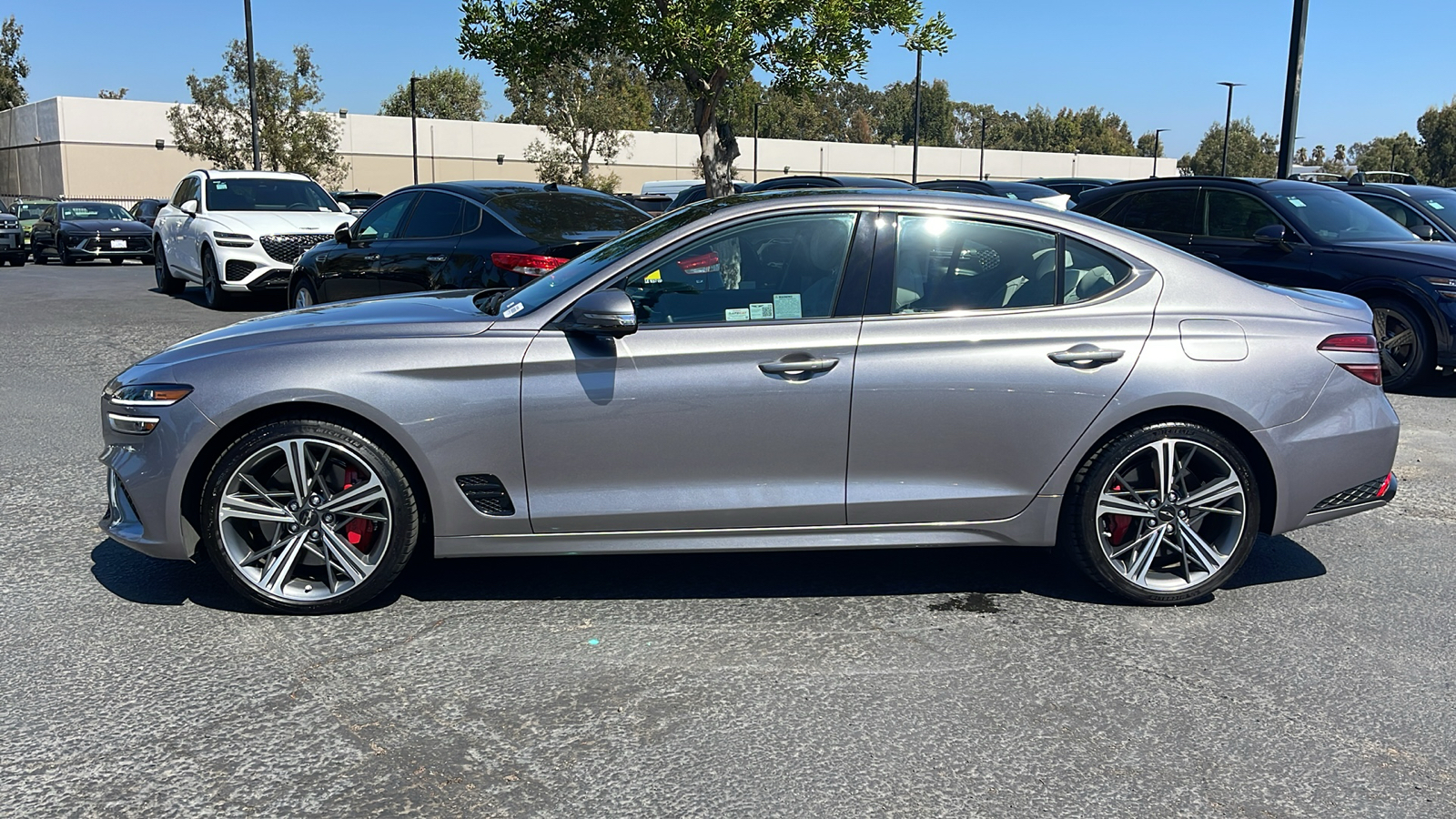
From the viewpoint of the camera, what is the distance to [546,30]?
15.5m

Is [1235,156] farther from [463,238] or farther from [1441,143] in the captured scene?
[463,238]

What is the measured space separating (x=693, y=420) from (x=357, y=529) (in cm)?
132

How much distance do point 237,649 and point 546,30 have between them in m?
12.8

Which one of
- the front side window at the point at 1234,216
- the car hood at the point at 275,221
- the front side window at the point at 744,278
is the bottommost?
the car hood at the point at 275,221

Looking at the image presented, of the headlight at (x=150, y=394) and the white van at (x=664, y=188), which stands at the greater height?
the white van at (x=664, y=188)

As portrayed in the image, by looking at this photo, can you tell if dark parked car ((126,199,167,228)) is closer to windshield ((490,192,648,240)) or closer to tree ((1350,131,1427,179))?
windshield ((490,192,648,240))

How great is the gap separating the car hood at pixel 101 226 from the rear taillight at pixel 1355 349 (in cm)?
2508

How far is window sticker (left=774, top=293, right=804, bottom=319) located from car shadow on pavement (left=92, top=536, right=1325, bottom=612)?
113 cm

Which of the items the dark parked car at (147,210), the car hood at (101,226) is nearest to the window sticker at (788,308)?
the car hood at (101,226)

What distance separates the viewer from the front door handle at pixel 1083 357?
443 cm

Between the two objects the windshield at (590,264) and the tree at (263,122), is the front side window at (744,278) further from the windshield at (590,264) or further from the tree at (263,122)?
the tree at (263,122)

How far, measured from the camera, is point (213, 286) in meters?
15.0

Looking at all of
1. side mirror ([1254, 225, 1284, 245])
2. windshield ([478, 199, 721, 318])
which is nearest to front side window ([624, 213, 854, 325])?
windshield ([478, 199, 721, 318])

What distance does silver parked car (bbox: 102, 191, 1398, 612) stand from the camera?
429cm
